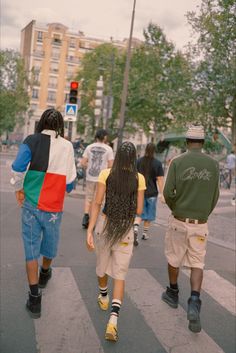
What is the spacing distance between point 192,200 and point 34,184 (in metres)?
1.51

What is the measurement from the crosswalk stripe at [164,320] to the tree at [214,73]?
13970 millimetres

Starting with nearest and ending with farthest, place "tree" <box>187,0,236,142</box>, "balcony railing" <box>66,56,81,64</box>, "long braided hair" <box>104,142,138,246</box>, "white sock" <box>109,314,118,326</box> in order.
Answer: "white sock" <box>109,314,118,326</box> → "long braided hair" <box>104,142,138,246</box> → "tree" <box>187,0,236,142</box> → "balcony railing" <box>66,56,81,64</box>

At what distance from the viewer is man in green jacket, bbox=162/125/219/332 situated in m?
4.09

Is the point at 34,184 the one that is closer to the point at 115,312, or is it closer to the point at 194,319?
the point at 115,312

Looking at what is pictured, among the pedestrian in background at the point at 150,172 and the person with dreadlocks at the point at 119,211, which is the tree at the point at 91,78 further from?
the person with dreadlocks at the point at 119,211

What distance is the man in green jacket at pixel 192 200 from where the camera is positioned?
4.09 meters

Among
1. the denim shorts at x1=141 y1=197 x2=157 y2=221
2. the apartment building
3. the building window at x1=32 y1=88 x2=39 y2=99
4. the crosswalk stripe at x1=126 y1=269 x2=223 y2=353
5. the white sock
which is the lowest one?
the crosswalk stripe at x1=126 y1=269 x2=223 y2=353

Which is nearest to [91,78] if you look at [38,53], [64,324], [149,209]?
[38,53]

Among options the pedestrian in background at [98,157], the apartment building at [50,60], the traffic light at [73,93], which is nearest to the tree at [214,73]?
the traffic light at [73,93]

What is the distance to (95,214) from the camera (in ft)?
12.7

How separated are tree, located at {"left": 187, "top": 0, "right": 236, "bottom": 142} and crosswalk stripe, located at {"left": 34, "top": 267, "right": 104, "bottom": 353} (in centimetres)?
1456

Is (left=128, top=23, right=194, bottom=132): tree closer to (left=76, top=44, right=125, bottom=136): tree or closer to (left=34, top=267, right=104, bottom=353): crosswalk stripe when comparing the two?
(left=76, top=44, right=125, bottom=136): tree

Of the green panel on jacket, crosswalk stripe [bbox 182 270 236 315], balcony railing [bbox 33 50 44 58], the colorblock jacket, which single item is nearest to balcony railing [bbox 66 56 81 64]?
balcony railing [bbox 33 50 44 58]

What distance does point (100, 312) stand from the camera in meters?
4.05
